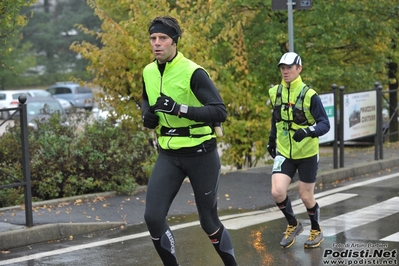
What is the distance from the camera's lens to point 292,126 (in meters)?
7.62

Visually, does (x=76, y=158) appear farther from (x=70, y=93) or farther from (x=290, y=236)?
(x=70, y=93)

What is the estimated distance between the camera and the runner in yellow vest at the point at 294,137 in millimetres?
7535

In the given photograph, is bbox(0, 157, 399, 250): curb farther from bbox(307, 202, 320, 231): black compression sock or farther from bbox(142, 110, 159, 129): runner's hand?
bbox(142, 110, 159, 129): runner's hand

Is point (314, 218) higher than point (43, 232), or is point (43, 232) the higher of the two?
point (314, 218)

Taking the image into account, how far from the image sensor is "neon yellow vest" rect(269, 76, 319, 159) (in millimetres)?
7570

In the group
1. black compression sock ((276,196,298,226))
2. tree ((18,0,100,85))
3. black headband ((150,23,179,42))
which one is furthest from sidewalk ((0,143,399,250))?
tree ((18,0,100,85))

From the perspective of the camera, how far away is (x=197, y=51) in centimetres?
1378

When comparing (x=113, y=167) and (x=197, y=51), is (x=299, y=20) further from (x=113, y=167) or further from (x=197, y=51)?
(x=113, y=167)

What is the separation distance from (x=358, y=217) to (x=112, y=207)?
315cm

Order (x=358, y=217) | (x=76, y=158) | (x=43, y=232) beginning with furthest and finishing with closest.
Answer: (x=76, y=158) → (x=358, y=217) → (x=43, y=232)

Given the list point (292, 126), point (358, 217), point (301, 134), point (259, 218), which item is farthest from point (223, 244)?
point (358, 217)

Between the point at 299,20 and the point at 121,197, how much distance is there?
812cm

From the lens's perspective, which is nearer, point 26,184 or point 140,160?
point 26,184

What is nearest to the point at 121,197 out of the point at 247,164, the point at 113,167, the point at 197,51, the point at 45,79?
the point at 113,167
